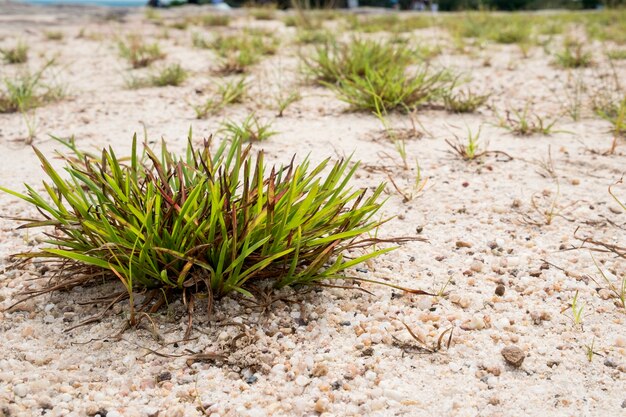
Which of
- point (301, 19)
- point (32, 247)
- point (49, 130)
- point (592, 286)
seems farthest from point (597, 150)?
point (301, 19)

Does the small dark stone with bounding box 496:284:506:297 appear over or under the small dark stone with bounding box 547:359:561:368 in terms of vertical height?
over

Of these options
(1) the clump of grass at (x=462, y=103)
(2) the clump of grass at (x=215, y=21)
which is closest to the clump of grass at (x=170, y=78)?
(1) the clump of grass at (x=462, y=103)

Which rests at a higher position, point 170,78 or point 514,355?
point 170,78

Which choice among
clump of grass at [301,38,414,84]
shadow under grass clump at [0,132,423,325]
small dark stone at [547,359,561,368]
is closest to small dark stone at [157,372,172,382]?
shadow under grass clump at [0,132,423,325]

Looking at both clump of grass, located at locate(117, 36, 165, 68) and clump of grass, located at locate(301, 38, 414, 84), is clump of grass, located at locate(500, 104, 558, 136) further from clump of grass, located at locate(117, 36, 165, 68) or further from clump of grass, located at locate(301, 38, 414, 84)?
clump of grass, located at locate(117, 36, 165, 68)

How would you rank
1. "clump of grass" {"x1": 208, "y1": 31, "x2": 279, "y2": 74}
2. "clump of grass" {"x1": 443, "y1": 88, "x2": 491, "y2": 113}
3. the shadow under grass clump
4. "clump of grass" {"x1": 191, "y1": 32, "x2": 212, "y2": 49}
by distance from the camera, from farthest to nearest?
1. "clump of grass" {"x1": 191, "y1": 32, "x2": 212, "y2": 49}
2. "clump of grass" {"x1": 208, "y1": 31, "x2": 279, "y2": 74}
3. "clump of grass" {"x1": 443, "y1": 88, "x2": 491, "y2": 113}
4. the shadow under grass clump

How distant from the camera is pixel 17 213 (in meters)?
2.39

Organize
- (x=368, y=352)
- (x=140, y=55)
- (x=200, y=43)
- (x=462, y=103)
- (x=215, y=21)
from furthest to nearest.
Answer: (x=215, y=21)
(x=200, y=43)
(x=140, y=55)
(x=462, y=103)
(x=368, y=352)

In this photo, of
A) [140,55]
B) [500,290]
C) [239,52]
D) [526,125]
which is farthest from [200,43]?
[500,290]

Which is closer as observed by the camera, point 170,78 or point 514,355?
point 514,355

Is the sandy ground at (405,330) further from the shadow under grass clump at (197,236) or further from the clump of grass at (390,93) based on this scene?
the clump of grass at (390,93)

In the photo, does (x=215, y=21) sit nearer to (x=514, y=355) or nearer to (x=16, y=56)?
(x=16, y=56)

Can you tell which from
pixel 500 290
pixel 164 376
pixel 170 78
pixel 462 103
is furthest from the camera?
pixel 170 78

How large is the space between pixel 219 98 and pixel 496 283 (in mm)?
2558
